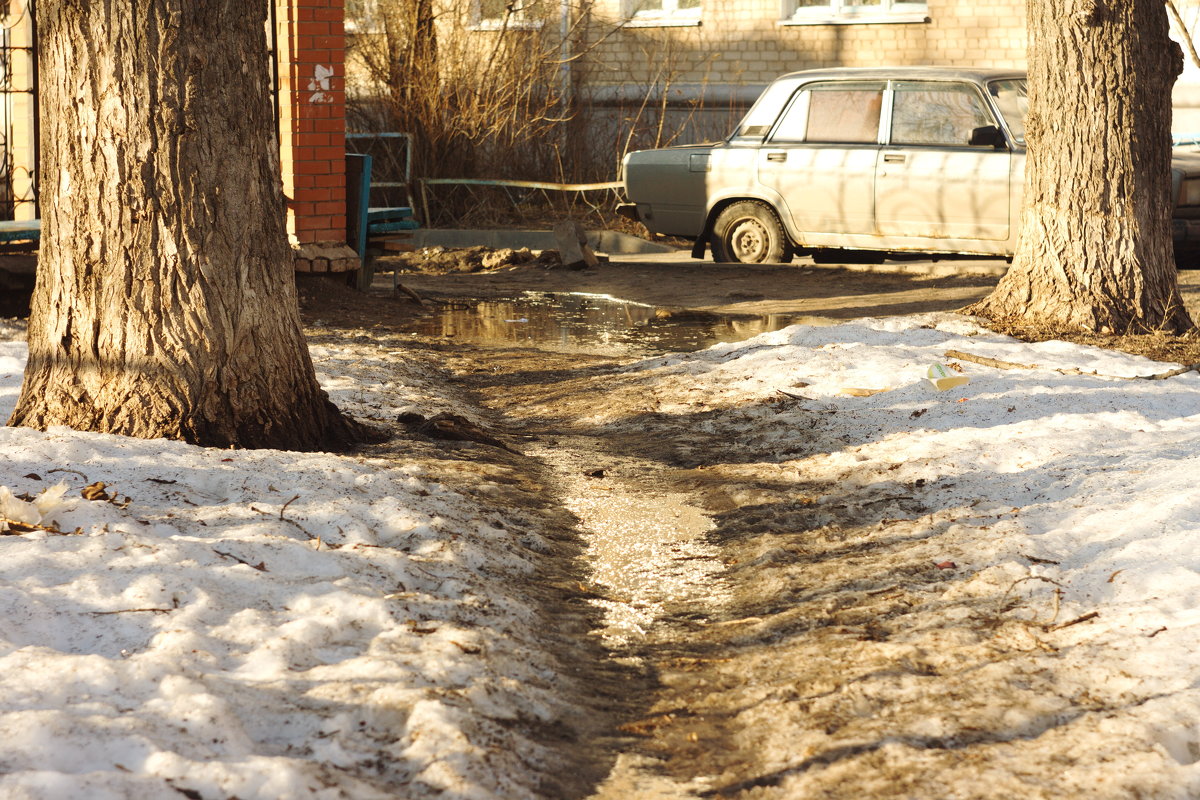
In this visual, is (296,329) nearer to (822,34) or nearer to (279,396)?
(279,396)

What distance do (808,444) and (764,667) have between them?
7.62 feet

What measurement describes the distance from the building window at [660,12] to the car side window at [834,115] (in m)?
8.33

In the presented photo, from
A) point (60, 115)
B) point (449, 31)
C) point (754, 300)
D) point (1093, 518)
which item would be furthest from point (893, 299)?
point (449, 31)

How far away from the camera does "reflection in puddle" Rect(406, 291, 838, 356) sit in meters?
8.56

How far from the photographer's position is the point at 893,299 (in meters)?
9.93

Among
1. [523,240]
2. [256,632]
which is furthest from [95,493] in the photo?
[523,240]

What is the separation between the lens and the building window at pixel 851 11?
17.4 metres

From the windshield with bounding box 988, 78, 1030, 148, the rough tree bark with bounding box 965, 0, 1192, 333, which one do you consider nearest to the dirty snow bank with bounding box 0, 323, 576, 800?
the rough tree bark with bounding box 965, 0, 1192, 333

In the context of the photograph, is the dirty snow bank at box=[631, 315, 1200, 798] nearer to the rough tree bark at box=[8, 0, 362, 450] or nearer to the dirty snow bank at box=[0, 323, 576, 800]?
the dirty snow bank at box=[0, 323, 576, 800]

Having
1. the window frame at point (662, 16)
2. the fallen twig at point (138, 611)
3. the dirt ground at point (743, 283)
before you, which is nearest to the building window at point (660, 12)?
the window frame at point (662, 16)

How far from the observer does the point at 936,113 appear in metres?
10.5

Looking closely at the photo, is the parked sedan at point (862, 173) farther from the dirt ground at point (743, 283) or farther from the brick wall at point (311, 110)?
the brick wall at point (311, 110)

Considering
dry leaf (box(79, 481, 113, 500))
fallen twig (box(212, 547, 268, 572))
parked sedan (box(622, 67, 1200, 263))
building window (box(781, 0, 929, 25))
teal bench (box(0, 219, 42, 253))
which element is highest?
building window (box(781, 0, 929, 25))

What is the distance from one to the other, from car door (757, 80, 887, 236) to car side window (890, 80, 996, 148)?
0.60 ft
